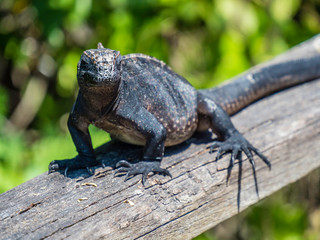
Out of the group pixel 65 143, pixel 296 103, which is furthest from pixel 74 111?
pixel 296 103

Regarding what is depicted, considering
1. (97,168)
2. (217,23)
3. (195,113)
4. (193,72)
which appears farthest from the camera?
(193,72)

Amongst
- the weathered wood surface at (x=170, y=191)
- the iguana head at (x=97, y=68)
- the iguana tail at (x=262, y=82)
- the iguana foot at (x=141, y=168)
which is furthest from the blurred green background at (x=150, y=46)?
the iguana head at (x=97, y=68)

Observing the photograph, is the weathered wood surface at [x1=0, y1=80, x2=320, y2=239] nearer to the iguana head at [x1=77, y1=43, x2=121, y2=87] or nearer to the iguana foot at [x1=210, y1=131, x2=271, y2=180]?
the iguana foot at [x1=210, y1=131, x2=271, y2=180]

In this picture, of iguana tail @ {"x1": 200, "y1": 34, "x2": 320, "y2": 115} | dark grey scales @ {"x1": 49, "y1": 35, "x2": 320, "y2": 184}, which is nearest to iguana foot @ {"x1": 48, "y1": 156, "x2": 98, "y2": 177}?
dark grey scales @ {"x1": 49, "y1": 35, "x2": 320, "y2": 184}

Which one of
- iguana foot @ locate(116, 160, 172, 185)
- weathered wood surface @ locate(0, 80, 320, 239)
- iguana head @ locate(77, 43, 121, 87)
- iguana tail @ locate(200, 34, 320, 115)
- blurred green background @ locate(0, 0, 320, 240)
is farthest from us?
blurred green background @ locate(0, 0, 320, 240)

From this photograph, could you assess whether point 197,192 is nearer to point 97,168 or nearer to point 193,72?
point 97,168

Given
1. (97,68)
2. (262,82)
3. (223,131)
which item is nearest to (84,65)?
(97,68)
